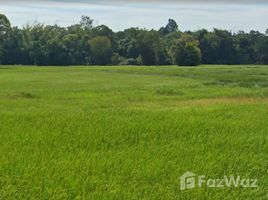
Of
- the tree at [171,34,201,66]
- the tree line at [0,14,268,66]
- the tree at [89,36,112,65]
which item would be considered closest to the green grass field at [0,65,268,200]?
the tree at [171,34,201,66]

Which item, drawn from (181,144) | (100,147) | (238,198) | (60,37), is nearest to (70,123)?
(100,147)

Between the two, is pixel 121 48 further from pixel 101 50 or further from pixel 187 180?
pixel 187 180

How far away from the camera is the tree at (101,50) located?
77.0 metres

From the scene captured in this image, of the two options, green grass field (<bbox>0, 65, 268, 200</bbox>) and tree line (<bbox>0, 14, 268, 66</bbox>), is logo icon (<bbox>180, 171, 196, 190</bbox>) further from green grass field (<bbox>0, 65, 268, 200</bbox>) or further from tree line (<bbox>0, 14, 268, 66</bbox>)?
tree line (<bbox>0, 14, 268, 66</bbox>)

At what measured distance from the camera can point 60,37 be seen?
8331 centimetres

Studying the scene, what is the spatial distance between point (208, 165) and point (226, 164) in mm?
408

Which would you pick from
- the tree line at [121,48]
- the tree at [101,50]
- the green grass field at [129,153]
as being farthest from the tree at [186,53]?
the green grass field at [129,153]

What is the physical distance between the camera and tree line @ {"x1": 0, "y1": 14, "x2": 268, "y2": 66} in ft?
250

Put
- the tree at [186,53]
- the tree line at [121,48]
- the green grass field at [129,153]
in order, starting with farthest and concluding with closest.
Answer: the tree line at [121,48] < the tree at [186,53] < the green grass field at [129,153]

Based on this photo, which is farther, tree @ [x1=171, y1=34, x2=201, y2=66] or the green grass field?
tree @ [x1=171, y1=34, x2=201, y2=66]

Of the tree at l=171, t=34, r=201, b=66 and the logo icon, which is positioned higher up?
the logo icon

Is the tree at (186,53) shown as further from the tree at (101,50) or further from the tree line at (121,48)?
the tree at (101,50)

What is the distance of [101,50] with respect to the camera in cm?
7744

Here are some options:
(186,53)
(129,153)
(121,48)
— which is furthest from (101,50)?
(129,153)
